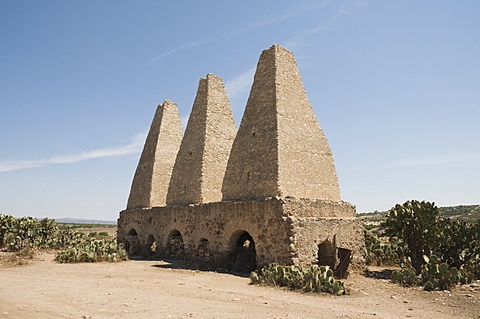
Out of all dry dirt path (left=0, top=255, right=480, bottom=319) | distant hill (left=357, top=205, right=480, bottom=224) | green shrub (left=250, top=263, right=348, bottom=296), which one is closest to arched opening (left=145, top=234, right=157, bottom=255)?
Answer: dry dirt path (left=0, top=255, right=480, bottom=319)

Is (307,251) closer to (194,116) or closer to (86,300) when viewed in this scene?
(86,300)

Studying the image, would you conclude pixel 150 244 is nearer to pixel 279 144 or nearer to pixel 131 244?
pixel 131 244

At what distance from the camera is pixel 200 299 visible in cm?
820

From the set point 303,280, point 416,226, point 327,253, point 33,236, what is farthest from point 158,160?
point 416,226

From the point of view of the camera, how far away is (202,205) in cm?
1547

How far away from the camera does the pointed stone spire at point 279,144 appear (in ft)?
43.9

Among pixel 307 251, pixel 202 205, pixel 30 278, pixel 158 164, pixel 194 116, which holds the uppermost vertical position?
pixel 194 116

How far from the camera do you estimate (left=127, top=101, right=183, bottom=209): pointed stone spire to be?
21344mm

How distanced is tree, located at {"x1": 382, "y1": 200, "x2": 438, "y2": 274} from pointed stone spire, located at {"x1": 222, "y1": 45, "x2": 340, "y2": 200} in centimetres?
A: 284

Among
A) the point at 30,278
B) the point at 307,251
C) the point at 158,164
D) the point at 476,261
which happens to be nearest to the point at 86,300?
the point at 30,278

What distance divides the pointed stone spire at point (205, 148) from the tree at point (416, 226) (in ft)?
28.3

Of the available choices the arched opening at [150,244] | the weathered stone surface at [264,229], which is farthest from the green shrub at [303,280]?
the arched opening at [150,244]

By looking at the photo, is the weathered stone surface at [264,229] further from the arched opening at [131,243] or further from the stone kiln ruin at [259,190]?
the arched opening at [131,243]

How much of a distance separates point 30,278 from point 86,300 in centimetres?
470
